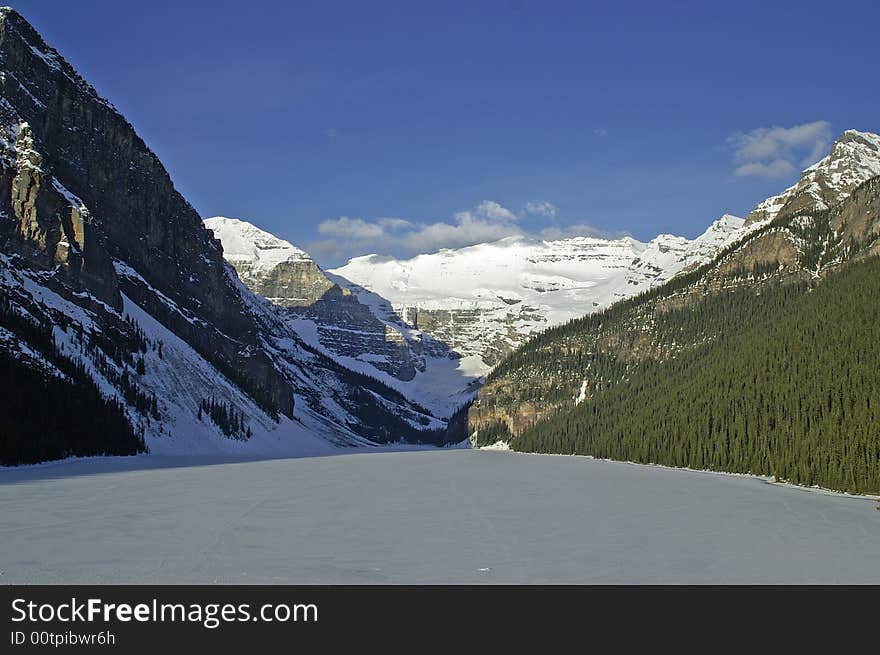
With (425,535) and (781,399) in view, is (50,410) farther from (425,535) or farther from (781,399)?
(781,399)

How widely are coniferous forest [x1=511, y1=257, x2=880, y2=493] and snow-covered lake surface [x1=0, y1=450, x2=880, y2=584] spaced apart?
19379 mm

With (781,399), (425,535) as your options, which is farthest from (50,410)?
(781,399)

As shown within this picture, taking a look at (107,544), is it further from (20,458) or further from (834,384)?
(834,384)

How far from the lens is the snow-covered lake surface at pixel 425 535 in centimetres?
2741

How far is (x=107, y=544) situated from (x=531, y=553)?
16655 millimetres

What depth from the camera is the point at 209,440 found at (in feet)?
594

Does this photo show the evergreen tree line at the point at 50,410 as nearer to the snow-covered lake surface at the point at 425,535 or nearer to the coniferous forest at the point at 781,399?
the snow-covered lake surface at the point at 425,535

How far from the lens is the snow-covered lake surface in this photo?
2741 cm

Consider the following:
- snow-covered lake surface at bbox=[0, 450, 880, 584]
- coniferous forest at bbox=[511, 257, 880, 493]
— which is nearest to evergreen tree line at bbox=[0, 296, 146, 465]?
snow-covered lake surface at bbox=[0, 450, 880, 584]

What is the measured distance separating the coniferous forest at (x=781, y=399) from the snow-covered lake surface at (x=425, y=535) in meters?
19.4

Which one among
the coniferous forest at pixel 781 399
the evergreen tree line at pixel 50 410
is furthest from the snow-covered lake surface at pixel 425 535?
the evergreen tree line at pixel 50 410

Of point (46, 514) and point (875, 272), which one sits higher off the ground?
point (875, 272)
